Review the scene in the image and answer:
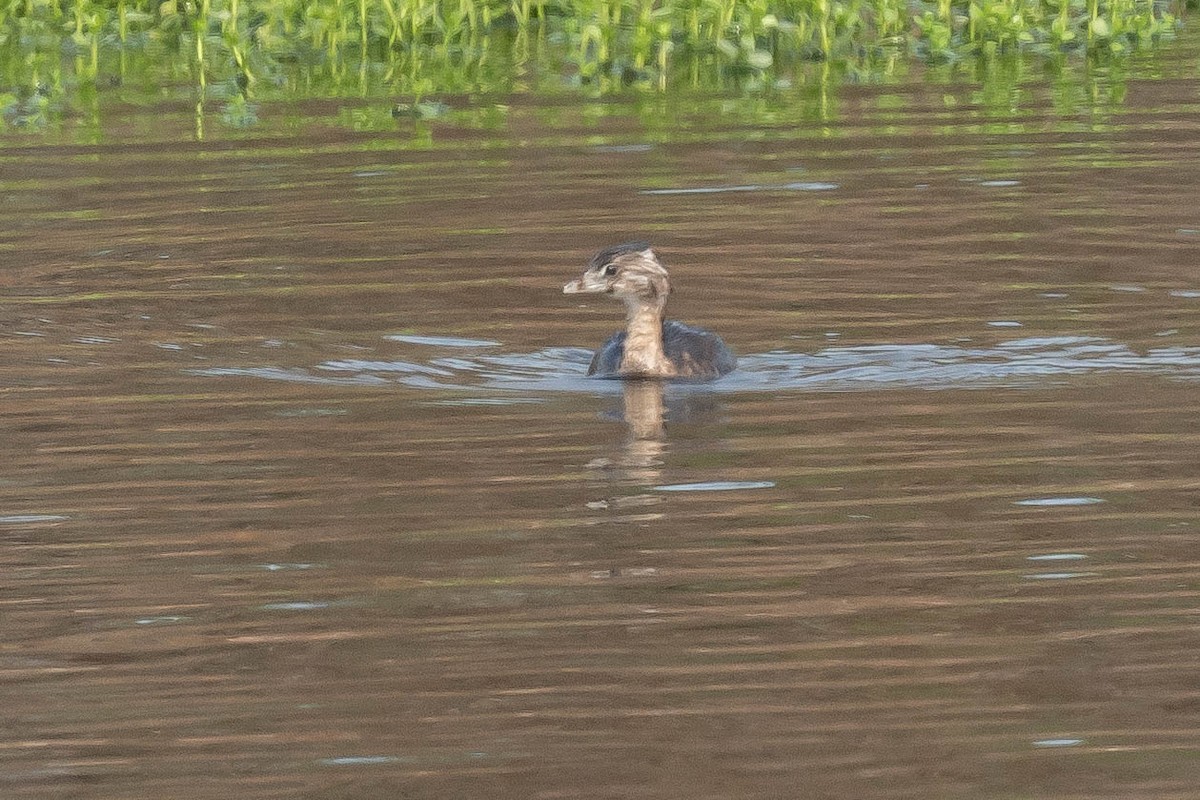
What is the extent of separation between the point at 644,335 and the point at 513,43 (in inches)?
437

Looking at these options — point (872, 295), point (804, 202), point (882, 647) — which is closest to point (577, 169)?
point (804, 202)

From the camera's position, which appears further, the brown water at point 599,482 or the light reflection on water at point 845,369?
the light reflection on water at point 845,369

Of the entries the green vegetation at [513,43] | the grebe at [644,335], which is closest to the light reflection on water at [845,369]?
the grebe at [644,335]

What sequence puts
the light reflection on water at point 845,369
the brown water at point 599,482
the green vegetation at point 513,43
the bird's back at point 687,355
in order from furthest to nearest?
the green vegetation at point 513,43, the bird's back at point 687,355, the light reflection on water at point 845,369, the brown water at point 599,482

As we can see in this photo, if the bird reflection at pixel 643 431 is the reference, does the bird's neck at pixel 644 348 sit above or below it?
above

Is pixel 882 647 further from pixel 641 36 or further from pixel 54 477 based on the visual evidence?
pixel 641 36

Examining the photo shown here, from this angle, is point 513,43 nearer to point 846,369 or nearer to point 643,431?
point 846,369

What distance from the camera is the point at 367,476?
8891 mm

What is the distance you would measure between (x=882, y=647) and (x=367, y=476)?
2.60 metres

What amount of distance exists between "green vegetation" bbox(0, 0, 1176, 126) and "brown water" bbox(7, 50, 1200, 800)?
3267mm

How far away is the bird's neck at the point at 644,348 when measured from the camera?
10.9m

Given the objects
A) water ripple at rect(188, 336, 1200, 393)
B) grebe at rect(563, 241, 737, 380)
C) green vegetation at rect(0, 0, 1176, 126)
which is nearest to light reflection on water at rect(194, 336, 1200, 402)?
water ripple at rect(188, 336, 1200, 393)

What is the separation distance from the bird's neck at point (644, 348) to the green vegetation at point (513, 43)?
8.14 metres

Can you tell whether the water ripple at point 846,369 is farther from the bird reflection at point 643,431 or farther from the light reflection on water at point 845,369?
the bird reflection at point 643,431
